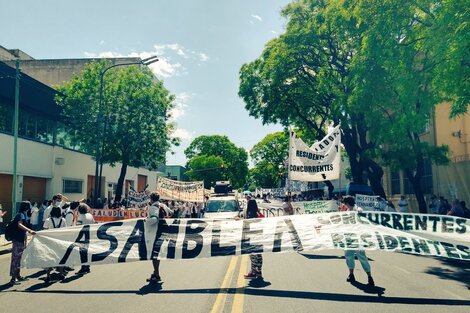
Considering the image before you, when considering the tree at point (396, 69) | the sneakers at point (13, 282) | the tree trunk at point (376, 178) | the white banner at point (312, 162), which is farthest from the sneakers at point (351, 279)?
the tree trunk at point (376, 178)

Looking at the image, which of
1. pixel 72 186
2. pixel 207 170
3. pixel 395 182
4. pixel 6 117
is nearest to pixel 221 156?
pixel 207 170

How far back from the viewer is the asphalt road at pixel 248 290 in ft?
21.7

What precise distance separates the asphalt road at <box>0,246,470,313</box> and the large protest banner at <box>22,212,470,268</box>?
59 cm

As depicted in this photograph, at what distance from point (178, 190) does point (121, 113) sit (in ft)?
22.9

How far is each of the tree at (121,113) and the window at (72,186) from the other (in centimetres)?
309

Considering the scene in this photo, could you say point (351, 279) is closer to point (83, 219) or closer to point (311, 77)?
point (83, 219)

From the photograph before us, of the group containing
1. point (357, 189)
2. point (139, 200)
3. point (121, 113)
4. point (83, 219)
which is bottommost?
point (83, 219)

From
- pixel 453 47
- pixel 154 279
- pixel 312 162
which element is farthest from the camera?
pixel 312 162

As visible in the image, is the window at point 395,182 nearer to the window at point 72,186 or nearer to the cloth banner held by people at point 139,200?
the cloth banner held by people at point 139,200

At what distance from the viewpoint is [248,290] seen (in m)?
7.67

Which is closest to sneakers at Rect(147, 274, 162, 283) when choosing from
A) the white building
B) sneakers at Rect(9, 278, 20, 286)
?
sneakers at Rect(9, 278, 20, 286)

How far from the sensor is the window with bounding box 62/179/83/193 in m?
29.6

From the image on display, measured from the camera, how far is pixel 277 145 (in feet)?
295

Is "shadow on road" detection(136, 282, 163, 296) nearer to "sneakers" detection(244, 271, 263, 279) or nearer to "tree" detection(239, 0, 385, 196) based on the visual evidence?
"sneakers" detection(244, 271, 263, 279)
